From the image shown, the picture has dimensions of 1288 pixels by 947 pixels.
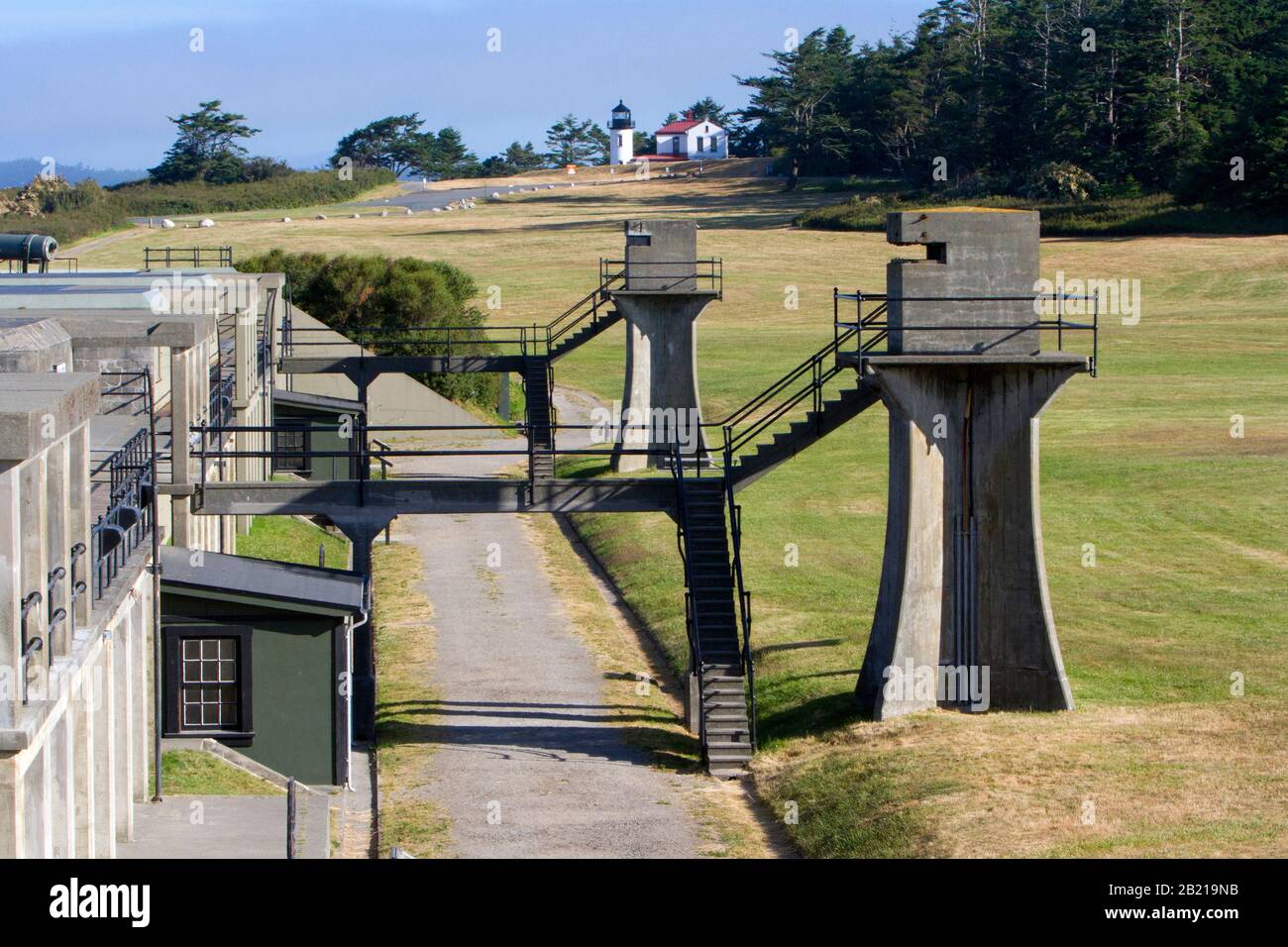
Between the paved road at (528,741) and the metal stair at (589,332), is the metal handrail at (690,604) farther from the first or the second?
the metal stair at (589,332)

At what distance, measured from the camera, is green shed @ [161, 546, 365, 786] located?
23125mm

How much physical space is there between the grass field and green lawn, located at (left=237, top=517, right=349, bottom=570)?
580 centimetres

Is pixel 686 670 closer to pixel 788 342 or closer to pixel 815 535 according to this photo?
pixel 815 535

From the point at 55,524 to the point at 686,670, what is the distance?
15.9m

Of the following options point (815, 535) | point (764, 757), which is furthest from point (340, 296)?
point (764, 757)

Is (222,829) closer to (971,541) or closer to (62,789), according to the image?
(62,789)

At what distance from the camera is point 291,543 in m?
39.5

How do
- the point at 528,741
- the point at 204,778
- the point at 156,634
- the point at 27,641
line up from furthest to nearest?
1. the point at 528,741
2. the point at 204,778
3. the point at 156,634
4. the point at 27,641

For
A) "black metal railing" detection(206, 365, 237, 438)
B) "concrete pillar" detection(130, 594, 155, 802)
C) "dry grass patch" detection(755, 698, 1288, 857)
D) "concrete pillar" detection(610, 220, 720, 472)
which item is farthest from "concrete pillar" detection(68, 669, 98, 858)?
"concrete pillar" detection(610, 220, 720, 472)

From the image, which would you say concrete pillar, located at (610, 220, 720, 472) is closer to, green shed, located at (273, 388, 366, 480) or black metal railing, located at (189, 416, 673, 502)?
black metal railing, located at (189, 416, 673, 502)

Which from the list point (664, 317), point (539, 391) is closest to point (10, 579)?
point (664, 317)

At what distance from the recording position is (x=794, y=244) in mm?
107625

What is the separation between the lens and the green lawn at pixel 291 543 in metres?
37.6

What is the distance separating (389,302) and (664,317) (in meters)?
20.0
